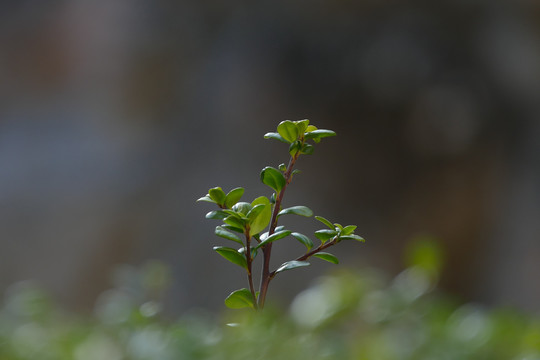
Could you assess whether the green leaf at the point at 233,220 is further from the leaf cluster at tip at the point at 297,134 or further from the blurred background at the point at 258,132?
the blurred background at the point at 258,132

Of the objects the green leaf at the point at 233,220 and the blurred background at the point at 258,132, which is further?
the blurred background at the point at 258,132

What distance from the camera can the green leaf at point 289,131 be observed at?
704 millimetres

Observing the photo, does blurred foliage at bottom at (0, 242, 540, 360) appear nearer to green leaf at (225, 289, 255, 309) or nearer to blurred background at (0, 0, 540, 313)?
green leaf at (225, 289, 255, 309)

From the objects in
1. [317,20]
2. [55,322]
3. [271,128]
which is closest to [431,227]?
[271,128]

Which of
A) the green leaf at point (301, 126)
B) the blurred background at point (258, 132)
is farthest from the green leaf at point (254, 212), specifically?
the blurred background at point (258, 132)

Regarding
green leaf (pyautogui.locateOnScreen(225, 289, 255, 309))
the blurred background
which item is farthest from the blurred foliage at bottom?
the blurred background

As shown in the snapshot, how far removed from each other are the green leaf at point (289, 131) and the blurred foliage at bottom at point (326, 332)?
0.15 metres

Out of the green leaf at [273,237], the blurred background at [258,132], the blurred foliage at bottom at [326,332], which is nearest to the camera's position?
the blurred foliage at bottom at [326,332]

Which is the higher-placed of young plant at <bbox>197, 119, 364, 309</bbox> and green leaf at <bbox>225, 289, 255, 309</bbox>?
young plant at <bbox>197, 119, 364, 309</bbox>

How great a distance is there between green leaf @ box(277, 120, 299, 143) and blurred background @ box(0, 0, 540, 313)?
2.85 m

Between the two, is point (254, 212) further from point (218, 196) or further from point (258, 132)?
point (258, 132)

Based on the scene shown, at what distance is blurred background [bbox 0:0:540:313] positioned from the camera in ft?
11.7

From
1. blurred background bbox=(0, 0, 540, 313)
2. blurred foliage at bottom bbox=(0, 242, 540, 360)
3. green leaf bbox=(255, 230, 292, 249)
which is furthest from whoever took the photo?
blurred background bbox=(0, 0, 540, 313)

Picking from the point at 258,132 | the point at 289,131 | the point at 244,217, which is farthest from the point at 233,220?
the point at 258,132
